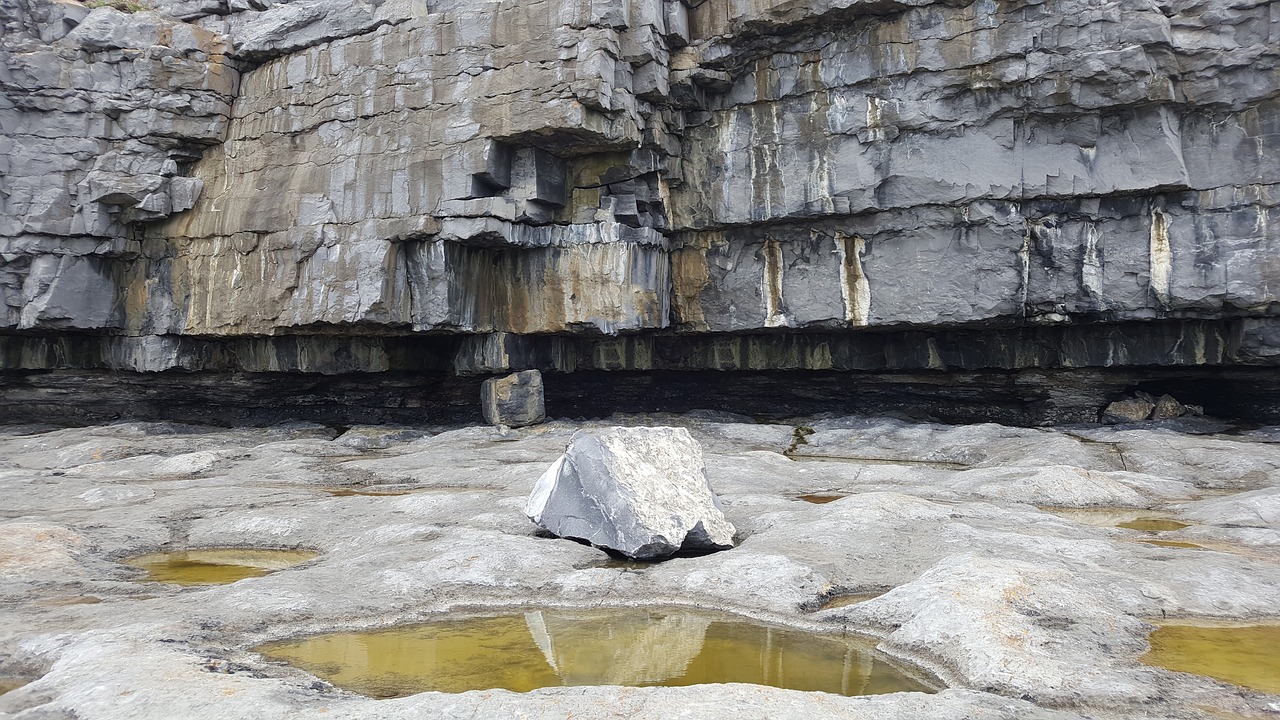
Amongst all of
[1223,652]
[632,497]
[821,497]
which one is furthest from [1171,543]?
[632,497]

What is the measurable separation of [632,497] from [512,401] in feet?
35.1

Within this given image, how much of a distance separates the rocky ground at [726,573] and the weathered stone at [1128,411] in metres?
2.31

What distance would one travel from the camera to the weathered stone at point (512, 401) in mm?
18359

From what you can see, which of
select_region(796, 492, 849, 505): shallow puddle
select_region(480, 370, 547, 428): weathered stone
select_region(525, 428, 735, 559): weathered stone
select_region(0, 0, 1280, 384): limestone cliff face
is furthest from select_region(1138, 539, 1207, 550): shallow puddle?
select_region(480, 370, 547, 428): weathered stone

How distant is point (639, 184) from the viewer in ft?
59.1

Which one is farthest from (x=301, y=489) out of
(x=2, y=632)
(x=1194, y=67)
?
(x=1194, y=67)

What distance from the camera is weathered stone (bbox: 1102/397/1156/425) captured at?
16.6 metres

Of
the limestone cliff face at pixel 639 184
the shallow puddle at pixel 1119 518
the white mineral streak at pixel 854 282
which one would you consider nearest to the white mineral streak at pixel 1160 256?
the limestone cliff face at pixel 639 184

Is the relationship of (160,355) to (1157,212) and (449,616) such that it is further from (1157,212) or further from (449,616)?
(1157,212)

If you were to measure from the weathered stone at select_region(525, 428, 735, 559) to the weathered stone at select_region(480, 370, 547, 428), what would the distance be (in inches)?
375

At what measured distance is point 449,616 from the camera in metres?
6.70

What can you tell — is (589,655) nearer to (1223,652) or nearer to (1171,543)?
(1223,652)

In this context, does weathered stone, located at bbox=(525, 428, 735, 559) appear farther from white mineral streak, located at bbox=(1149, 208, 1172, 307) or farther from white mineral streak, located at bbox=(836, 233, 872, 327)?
white mineral streak, located at bbox=(1149, 208, 1172, 307)

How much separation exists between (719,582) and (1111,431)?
1108 cm
